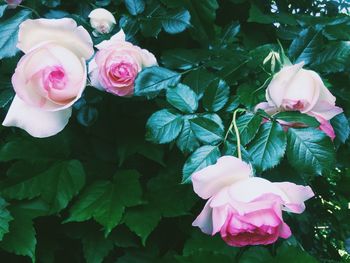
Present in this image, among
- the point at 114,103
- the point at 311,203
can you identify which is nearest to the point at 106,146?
the point at 114,103

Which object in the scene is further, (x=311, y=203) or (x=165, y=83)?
(x=311, y=203)

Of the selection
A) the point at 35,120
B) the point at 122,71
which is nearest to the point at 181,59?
the point at 122,71

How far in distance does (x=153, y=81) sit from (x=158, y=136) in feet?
0.27

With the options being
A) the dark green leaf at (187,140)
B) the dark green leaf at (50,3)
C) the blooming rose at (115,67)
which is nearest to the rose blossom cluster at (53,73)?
the blooming rose at (115,67)

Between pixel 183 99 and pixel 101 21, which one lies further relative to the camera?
pixel 101 21

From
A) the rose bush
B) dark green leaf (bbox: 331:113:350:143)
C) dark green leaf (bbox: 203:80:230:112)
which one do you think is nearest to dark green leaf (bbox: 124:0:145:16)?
the rose bush

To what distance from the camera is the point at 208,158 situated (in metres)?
0.58

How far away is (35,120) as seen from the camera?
1.92ft

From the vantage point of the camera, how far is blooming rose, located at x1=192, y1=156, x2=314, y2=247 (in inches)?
19.6

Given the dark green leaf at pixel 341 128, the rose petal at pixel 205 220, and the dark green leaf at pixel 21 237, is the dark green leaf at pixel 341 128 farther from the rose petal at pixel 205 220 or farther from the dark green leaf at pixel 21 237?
the dark green leaf at pixel 21 237

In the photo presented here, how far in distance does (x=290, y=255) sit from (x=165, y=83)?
0.31 metres

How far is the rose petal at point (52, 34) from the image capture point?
595 millimetres

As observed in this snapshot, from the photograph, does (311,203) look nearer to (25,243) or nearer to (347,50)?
(347,50)

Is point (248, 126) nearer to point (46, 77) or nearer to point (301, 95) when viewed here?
point (301, 95)
